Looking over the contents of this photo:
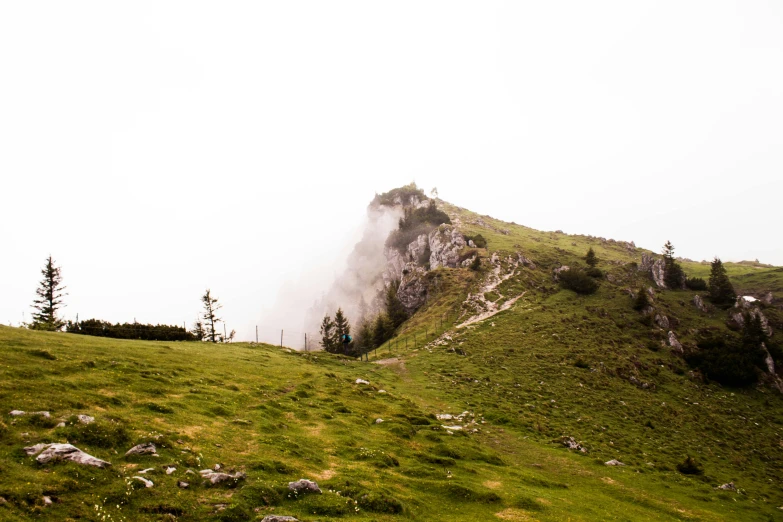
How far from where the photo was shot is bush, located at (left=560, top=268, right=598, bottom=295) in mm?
94938

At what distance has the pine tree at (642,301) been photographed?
8238 centimetres

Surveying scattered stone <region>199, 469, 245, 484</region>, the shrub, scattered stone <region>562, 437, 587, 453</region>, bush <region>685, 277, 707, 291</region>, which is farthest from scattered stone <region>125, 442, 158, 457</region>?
bush <region>685, 277, 707, 291</region>

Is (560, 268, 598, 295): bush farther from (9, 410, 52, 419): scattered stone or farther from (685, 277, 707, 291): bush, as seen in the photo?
(9, 410, 52, 419): scattered stone

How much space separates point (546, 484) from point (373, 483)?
15.6 m

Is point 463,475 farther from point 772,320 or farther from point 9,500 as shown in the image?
point 772,320

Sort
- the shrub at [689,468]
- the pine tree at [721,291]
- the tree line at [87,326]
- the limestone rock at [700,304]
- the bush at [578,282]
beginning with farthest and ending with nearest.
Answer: the bush at [578,282] < the pine tree at [721,291] < the limestone rock at [700,304] < the tree line at [87,326] < the shrub at [689,468]

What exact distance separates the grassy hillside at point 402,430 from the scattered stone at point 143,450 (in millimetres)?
505

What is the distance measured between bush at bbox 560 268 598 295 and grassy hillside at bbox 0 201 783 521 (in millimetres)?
19888

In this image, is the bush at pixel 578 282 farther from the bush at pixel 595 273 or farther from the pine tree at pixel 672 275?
the pine tree at pixel 672 275

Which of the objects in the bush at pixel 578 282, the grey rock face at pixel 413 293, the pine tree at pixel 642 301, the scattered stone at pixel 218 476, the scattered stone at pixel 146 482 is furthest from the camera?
the grey rock face at pixel 413 293

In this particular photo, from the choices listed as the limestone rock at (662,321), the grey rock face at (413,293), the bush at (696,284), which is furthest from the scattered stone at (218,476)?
the bush at (696,284)

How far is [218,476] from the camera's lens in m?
19.4

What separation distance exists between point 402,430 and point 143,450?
70.7 ft

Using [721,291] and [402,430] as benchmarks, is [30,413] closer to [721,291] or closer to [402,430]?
[402,430]
